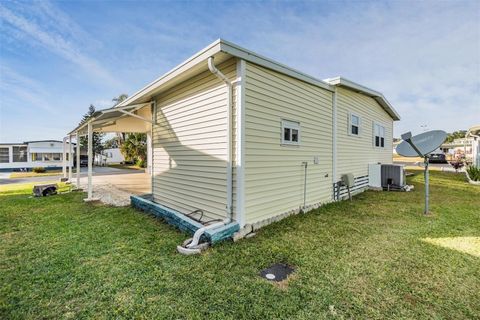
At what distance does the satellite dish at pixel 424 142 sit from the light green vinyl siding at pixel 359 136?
1724 mm

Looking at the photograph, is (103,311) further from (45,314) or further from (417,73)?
(417,73)

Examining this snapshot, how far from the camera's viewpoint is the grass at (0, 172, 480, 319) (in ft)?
7.47

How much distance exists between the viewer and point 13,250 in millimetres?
3807

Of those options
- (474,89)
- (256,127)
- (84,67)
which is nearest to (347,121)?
(256,127)

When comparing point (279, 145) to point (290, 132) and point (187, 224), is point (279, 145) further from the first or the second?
point (187, 224)

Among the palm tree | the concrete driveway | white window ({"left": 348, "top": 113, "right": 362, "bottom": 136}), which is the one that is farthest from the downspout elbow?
the palm tree

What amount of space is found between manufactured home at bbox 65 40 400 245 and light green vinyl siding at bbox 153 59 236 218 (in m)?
0.02

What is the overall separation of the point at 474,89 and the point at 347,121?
46.3 feet

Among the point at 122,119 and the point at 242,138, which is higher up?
the point at 122,119

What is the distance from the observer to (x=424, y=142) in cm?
571

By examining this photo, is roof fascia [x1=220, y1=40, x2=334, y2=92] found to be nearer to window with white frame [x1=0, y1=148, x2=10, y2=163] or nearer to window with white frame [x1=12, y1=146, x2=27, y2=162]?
window with white frame [x1=12, y1=146, x2=27, y2=162]

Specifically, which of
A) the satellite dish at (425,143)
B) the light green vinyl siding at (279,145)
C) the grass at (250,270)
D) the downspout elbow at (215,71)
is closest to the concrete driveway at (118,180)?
the grass at (250,270)

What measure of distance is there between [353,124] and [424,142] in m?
2.54

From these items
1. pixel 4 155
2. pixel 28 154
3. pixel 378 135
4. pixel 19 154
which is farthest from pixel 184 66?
pixel 4 155
